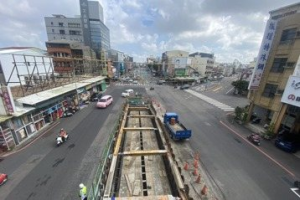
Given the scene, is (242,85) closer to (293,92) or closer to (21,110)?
(293,92)

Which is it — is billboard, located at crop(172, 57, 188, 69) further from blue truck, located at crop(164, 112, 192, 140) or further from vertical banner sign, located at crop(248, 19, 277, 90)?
blue truck, located at crop(164, 112, 192, 140)

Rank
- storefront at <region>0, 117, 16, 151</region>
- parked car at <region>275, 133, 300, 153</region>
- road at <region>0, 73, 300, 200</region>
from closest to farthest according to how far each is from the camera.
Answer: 1. road at <region>0, 73, 300, 200</region>
2. storefront at <region>0, 117, 16, 151</region>
3. parked car at <region>275, 133, 300, 153</region>

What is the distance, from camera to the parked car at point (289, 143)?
18.4m

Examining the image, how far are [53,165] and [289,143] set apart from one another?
87.8 ft

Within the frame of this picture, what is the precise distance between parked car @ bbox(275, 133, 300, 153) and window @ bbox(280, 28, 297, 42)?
1354 cm

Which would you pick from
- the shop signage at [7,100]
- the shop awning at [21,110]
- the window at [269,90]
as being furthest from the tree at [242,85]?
the shop signage at [7,100]

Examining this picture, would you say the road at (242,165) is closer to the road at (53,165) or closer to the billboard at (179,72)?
the road at (53,165)

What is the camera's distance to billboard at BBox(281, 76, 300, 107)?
18578 mm

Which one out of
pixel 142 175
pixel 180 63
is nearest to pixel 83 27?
pixel 180 63

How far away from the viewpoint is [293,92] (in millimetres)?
19109

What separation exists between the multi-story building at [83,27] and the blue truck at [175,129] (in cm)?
7167

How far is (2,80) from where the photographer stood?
3241 cm

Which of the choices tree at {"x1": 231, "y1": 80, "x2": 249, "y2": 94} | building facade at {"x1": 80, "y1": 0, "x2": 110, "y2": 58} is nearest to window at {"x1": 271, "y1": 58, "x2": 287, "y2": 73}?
tree at {"x1": 231, "y1": 80, "x2": 249, "y2": 94}

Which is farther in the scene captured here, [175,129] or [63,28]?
[63,28]
